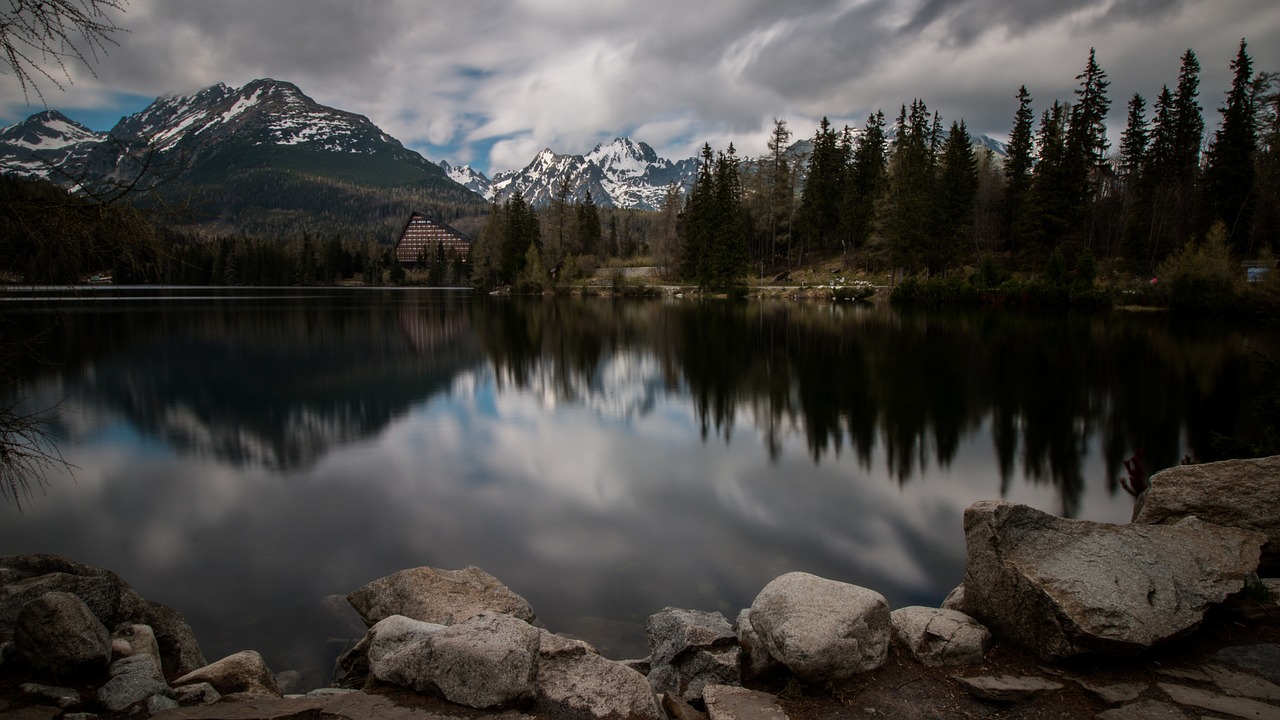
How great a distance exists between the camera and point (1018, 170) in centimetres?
6512

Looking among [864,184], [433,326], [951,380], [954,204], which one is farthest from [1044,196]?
[433,326]

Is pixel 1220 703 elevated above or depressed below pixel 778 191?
below

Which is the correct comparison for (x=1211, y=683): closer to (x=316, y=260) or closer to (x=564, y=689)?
(x=564, y=689)

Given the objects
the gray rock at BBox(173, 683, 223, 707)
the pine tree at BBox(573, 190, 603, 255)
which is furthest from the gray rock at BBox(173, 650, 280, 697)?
the pine tree at BBox(573, 190, 603, 255)

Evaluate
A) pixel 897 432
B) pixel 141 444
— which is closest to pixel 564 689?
pixel 897 432

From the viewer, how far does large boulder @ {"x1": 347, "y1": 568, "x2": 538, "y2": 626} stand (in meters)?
7.11

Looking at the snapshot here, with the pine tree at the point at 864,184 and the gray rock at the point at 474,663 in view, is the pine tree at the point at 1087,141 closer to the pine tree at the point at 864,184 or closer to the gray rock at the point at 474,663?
the pine tree at the point at 864,184

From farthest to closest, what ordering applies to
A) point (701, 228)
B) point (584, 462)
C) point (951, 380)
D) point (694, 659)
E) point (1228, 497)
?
1. point (701, 228)
2. point (951, 380)
3. point (584, 462)
4. point (1228, 497)
5. point (694, 659)

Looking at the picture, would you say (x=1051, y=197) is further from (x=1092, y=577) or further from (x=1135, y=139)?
(x=1092, y=577)

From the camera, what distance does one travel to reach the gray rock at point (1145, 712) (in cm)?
434

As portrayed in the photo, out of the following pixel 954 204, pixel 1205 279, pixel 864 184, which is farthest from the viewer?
pixel 864 184

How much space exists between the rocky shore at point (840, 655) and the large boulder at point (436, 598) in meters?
1.00

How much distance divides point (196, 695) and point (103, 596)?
215 centimetres

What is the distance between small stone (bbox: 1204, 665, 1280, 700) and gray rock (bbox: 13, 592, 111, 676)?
8.67 metres
